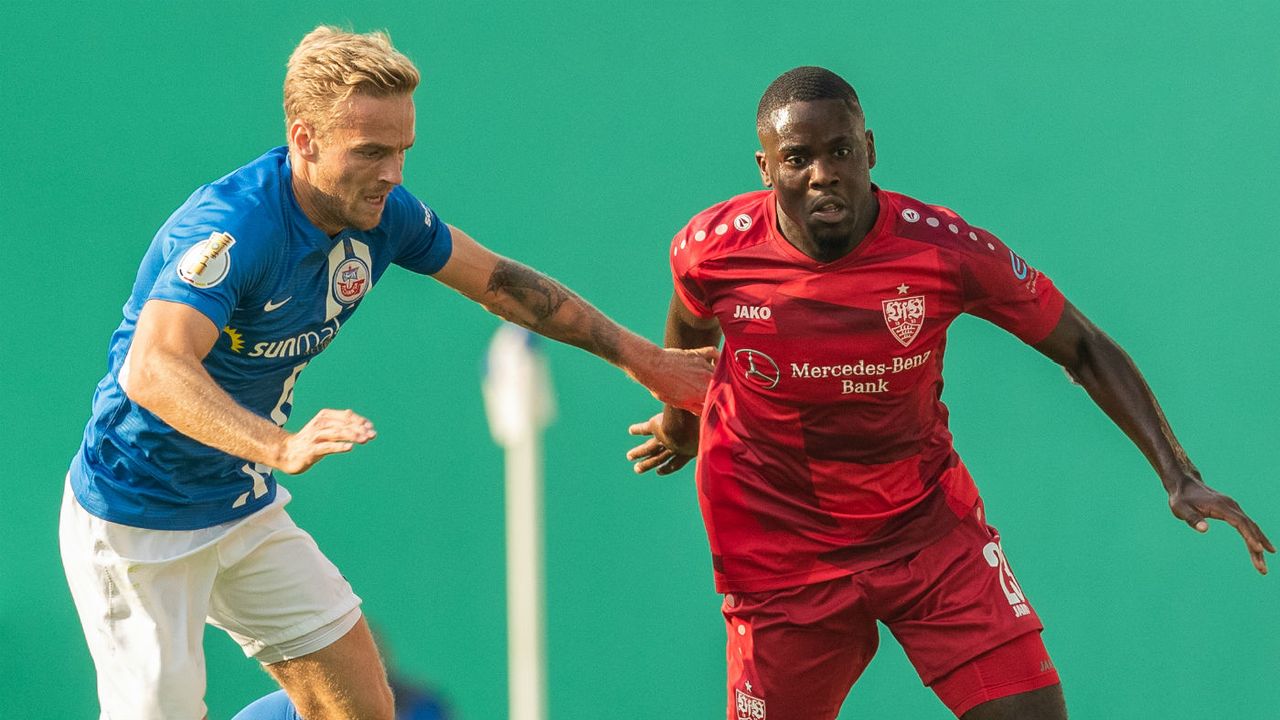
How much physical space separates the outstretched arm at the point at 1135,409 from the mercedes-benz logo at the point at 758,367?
0.54 meters

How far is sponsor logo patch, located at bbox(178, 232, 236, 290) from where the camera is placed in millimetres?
3164

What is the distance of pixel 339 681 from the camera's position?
375 cm

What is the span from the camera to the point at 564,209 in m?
4.96

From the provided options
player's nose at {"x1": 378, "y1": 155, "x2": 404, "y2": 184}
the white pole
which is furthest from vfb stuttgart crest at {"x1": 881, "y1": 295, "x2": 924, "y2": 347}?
the white pole

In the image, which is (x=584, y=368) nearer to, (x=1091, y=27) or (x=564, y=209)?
(x=564, y=209)

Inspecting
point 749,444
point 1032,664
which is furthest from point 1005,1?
point 1032,664

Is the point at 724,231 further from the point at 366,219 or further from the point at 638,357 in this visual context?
the point at 366,219

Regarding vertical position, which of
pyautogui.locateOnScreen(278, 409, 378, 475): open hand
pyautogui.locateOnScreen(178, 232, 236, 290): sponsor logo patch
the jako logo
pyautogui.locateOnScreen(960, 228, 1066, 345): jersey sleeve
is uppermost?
pyautogui.locateOnScreen(960, 228, 1066, 345): jersey sleeve

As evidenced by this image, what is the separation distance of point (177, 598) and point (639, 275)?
6.03ft

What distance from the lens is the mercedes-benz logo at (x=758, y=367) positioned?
351 cm

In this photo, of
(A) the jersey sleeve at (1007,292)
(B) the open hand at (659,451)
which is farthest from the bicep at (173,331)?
(A) the jersey sleeve at (1007,292)

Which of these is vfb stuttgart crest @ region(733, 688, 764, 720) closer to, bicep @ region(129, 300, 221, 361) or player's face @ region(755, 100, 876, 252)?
player's face @ region(755, 100, 876, 252)

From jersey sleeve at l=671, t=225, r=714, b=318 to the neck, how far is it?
0.23m

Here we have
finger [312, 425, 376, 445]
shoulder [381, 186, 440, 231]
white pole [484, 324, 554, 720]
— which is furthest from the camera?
white pole [484, 324, 554, 720]
